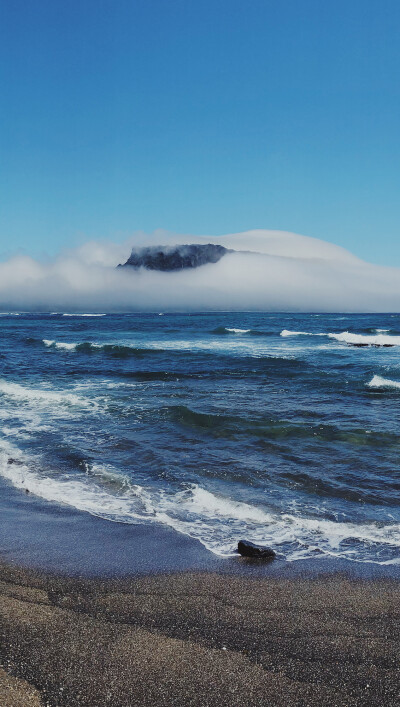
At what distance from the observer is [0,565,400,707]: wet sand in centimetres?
367

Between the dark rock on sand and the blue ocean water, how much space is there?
213 millimetres

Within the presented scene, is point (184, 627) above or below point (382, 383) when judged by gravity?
below

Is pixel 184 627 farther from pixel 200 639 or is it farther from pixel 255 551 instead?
pixel 255 551

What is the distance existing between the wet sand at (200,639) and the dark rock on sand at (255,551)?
55cm

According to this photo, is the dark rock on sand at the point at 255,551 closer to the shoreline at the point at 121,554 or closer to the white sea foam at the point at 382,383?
the shoreline at the point at 121,554

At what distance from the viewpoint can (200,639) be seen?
14.2 feet

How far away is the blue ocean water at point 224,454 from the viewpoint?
751 cm

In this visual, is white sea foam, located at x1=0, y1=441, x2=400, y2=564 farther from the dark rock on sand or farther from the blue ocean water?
the dark rock on sand

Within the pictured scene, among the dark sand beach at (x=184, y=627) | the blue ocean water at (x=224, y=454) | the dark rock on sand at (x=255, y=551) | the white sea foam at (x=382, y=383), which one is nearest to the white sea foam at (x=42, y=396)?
the blue ocean water at (x=224, y=454)

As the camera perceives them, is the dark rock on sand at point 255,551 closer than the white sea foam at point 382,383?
Yes

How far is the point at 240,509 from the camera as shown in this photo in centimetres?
809

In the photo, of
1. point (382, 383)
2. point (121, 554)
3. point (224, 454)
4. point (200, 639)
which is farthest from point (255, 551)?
point (382, 383)

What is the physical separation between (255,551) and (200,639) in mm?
2014

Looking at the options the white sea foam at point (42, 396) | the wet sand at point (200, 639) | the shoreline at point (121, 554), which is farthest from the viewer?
Answer: the white sea foam at point (42, 396)
